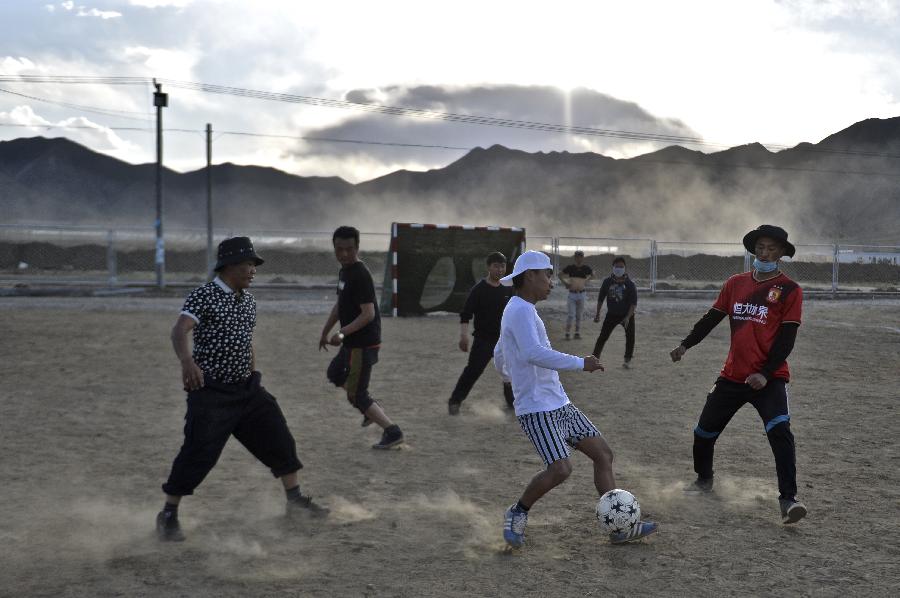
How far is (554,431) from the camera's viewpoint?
4.32m

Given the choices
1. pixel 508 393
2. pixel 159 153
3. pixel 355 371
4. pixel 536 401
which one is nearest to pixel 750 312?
pixel 536 401

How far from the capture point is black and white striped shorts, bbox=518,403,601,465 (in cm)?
430

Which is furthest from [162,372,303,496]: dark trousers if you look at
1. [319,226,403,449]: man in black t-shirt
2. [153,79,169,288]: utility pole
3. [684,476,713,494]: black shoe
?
[153,79,169,288]: utility pole

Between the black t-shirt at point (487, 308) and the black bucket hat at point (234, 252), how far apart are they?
3.70 metres

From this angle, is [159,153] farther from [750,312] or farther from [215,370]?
[750,312]

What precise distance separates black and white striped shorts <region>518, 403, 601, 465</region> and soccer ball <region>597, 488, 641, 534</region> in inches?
16.4

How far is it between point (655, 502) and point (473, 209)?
471 feet

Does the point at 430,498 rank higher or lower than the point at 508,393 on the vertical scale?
lower

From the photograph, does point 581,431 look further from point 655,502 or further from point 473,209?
point 473,209

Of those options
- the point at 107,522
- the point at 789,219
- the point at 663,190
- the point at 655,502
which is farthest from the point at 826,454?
the point at 663,190

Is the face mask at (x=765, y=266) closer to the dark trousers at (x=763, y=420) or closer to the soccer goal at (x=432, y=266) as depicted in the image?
the dark trousers at (x=763, y=420)

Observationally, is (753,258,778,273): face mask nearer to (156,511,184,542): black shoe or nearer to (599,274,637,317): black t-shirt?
(156,511,184,542): black shoe

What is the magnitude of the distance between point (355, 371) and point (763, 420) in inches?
124

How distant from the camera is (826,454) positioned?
6648 millimetres
